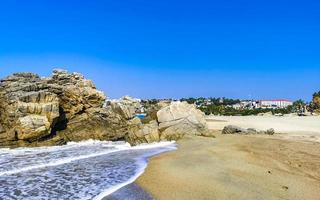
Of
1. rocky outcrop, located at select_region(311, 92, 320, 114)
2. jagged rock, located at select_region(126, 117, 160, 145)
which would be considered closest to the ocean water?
jagged rock, located at select_region(126, 117, 160, 145)

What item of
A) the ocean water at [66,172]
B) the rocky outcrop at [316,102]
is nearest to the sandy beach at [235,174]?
the ocean water at [66,172]

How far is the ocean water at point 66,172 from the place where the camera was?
1283 centimetres

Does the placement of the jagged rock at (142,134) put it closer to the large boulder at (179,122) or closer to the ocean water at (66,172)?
the large boulder at (179,122)

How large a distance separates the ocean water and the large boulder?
825cm

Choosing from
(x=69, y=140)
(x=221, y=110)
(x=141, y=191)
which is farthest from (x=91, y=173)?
(x=221, y=110)

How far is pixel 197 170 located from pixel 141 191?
13.9 ft

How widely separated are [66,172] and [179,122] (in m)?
17.6

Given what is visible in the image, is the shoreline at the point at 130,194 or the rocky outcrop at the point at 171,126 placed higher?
the rocky outcrop at the point at 171,126

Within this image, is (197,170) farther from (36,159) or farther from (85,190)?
(36,159)

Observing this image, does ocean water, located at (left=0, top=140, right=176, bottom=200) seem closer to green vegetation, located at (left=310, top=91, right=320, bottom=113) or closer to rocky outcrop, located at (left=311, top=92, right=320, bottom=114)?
green vegetation, located at (left=310, top=91, right=320, bottom=113)

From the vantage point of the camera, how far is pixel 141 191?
12.8m

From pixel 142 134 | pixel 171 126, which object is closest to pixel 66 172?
pixel 142 134

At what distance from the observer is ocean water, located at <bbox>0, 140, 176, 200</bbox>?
12828 millimetres

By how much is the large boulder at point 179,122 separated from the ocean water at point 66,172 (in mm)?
8251
